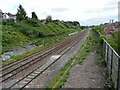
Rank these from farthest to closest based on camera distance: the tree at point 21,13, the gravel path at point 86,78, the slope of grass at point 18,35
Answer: the tree at point 21,13 → the slope of grass at point 18,35 → the gravel path at point 86,78

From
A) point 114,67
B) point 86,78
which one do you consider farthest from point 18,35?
point 114,67

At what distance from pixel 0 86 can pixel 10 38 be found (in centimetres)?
2660

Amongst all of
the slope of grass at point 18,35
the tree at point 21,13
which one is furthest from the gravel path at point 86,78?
the tree at point 21,13

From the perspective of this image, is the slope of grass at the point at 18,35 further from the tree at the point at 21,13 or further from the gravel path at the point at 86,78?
the gravel path at the point at 86,78

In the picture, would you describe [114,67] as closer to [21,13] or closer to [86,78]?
[86,78]

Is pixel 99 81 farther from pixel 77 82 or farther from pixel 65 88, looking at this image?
pixel 65 88

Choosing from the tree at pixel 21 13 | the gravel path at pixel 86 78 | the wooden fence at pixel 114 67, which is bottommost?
the gravel path at pixel 86 78

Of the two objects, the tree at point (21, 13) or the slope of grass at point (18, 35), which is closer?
the slope of grass at point (18, 35)

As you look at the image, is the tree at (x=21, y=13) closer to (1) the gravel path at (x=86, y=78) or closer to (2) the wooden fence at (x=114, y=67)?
(1) the gravel path at (x=86, y=78)

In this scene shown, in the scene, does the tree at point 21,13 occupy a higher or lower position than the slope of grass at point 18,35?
higher

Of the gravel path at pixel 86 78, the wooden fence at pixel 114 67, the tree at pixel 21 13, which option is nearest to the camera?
the wooden fence at pixel 114 67

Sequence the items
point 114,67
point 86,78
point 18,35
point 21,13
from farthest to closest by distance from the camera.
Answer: point 21,13 → point 18,35 → point 86,78 → point 114,67

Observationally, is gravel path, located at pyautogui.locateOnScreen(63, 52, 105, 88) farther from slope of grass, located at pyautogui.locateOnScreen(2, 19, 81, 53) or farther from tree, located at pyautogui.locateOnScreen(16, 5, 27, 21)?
tree, located at pyautogui.locateOnScreen(16, 5, 27, 21)

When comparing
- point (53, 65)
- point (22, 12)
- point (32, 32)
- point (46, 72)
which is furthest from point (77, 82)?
point (22, 12)
